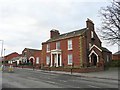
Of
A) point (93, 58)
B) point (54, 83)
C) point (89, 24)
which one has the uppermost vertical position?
point (89, 24)

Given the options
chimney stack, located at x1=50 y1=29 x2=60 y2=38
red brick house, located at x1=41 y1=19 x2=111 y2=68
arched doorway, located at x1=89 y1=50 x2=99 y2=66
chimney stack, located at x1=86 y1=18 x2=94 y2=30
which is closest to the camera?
red brick house, located at x1=41 y1=19 x2=111 y2=68

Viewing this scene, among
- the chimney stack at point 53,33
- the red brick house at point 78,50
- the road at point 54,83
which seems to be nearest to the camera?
the road at point 54,83

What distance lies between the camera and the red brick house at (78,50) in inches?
1505

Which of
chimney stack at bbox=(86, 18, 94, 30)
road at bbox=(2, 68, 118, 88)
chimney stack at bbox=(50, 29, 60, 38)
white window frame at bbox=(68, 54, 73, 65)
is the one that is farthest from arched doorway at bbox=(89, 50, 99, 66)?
road at bbox=(2, 68, 118, 88)

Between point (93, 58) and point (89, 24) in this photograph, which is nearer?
point (93, 58)

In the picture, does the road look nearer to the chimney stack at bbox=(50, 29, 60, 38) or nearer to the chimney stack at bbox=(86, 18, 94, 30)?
the chimney stack at bbox=(86, 18, 94, 30)

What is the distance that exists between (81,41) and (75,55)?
2.99 m

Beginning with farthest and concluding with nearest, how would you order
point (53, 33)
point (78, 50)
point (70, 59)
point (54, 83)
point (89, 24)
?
point (53, 33) → point (89, 24) → point (70, 59) → point (78, 50) → point (54, 83)

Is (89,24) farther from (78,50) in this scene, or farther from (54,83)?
(54,83)

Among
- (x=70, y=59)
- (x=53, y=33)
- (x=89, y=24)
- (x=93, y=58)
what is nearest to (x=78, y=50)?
(x=70, y=59)

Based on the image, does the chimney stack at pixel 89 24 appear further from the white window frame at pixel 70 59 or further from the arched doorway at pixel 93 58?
the white window frame at pixel 70 59

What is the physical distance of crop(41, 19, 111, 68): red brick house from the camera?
125ft

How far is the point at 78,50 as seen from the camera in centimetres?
3850

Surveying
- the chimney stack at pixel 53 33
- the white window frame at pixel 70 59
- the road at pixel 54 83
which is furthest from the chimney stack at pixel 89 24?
the road at pixel 54 83
